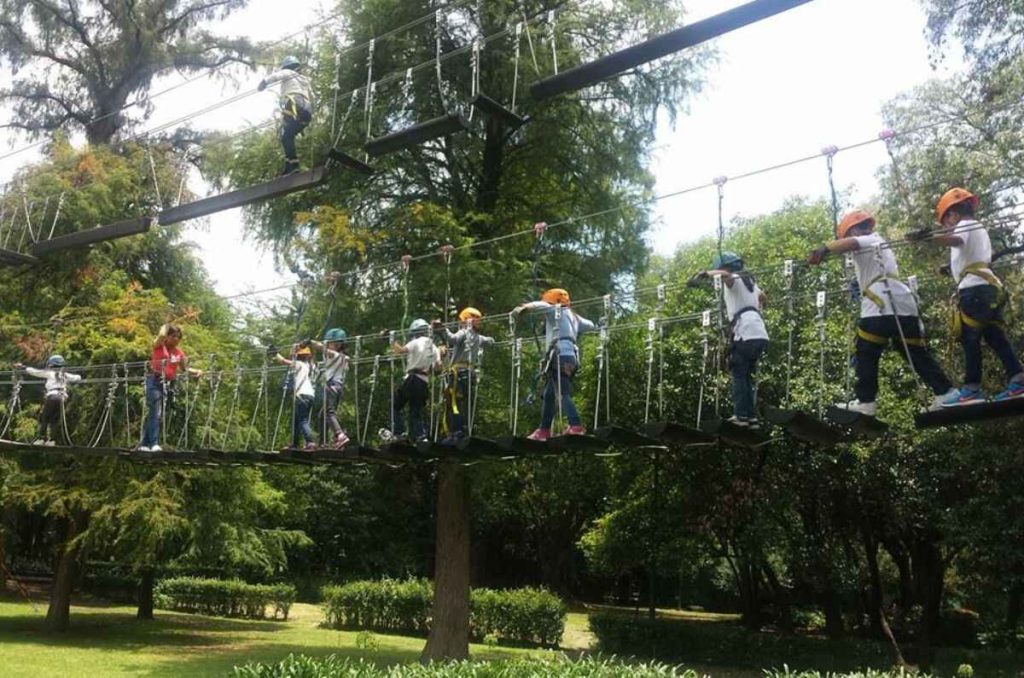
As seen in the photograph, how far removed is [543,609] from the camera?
17750 mm

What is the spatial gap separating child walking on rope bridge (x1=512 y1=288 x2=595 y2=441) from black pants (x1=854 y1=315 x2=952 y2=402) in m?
2.32

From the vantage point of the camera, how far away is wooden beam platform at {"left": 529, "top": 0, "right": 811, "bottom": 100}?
5.32 meters

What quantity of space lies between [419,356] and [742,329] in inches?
131

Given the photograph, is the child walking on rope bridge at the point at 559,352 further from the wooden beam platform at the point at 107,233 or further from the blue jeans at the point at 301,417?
the wooden beam platform at the point at 107,233

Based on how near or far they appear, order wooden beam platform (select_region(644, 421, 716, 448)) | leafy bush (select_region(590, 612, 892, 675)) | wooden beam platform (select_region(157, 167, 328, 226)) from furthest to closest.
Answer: leafy bush (select_region(590, 612, 892, 675)) < wooden beam platform (select_region(157, 167, 328, 226)) < wooden beam platform (select_region(644, 421, 716, 448))

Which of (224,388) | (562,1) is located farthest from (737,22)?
(224,388)

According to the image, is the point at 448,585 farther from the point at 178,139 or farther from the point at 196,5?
the point at 196,5

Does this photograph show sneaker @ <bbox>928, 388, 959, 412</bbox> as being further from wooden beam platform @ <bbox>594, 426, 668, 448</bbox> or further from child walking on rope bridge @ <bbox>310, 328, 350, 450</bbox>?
child walking on rope bridge @ <bbox>310, 328, 350, 450</bbox>

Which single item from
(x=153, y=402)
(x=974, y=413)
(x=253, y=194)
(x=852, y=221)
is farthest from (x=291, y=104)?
(x=974, y=413)

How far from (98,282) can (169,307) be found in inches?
71.7

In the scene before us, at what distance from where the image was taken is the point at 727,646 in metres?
15.1

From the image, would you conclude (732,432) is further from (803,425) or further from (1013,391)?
(1013,391)

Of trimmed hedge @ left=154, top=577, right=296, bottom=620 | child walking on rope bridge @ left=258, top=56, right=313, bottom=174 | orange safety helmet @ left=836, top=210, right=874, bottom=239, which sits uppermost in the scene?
child walking on rope bridge @ left=258, top=56, right=313, bottom=174

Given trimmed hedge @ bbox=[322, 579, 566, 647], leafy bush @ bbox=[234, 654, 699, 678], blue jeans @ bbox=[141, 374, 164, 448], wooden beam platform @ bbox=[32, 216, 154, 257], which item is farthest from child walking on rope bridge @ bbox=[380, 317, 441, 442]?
trimmed hedge @ bbox=[322, 579, 566, 647]
